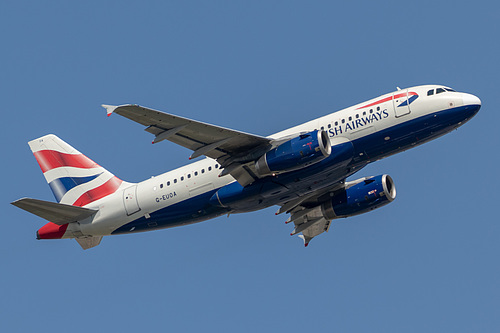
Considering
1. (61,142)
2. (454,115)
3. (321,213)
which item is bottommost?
(321,213)

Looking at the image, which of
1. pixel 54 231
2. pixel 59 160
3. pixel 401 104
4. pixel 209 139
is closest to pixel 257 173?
pixel 209 139

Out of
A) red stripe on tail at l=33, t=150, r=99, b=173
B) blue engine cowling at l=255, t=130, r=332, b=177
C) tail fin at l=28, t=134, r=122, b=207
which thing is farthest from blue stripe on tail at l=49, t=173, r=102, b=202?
blue engine cowling at l=255, t=130, r=332, b=177

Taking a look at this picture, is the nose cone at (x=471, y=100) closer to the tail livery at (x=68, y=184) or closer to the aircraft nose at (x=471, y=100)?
the aircraft nose at (x=471, y=100)

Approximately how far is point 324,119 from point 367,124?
277 cm

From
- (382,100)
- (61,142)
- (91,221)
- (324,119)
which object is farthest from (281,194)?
(61,142)

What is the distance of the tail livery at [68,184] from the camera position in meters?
52.2

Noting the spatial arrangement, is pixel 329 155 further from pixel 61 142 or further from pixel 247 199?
pixel 61 142

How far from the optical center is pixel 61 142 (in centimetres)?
5688

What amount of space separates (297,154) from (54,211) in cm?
1640

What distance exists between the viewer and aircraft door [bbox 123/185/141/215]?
2037 inches

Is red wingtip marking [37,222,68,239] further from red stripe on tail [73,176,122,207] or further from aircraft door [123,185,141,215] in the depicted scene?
aircraft door [123,185,141,215]

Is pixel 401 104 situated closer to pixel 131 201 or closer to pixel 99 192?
pixel 131 201

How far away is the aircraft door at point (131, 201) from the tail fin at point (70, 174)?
182 cm

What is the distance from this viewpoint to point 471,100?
4756 centimetres
